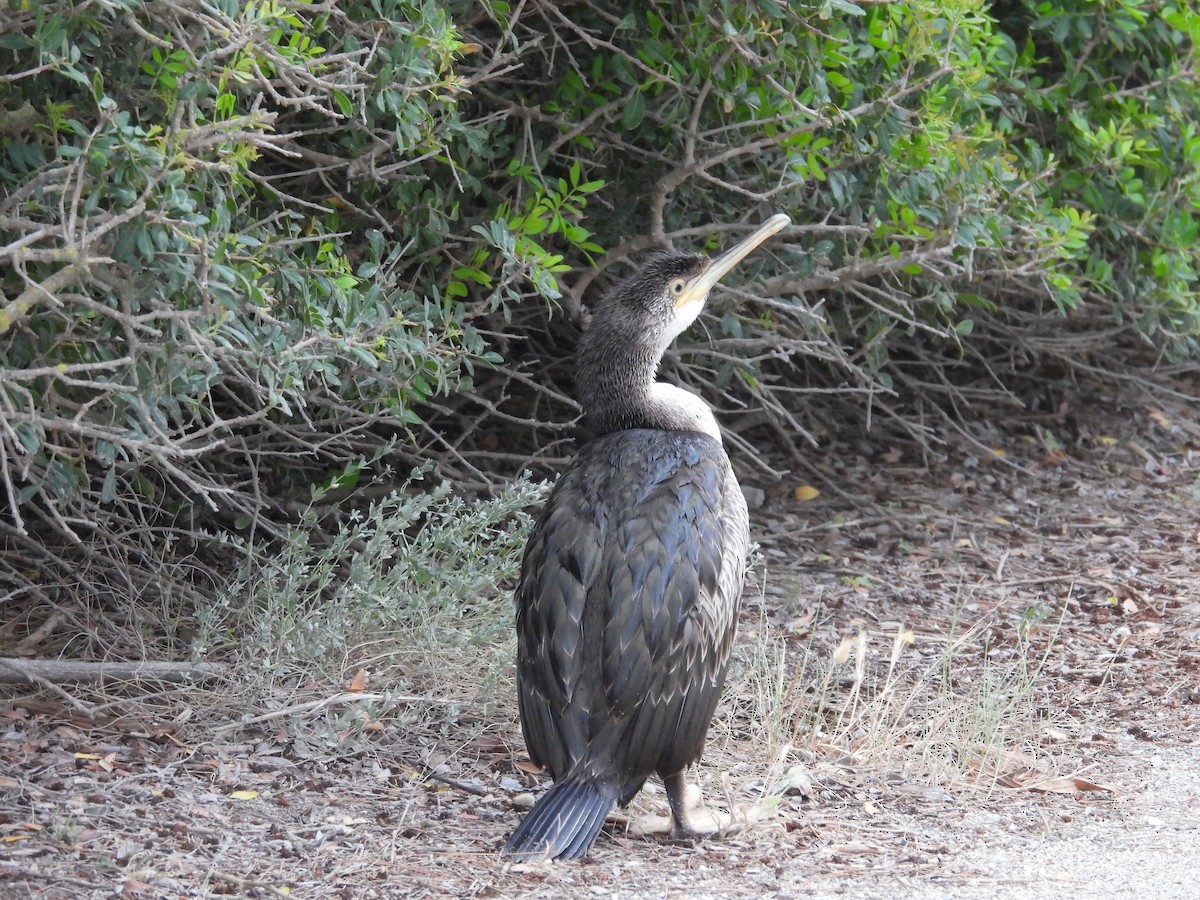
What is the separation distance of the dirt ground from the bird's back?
0.30 meters

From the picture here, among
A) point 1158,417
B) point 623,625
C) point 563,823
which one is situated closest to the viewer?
point 563,823

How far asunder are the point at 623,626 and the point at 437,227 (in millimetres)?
1859

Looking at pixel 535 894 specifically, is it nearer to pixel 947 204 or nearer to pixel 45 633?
pixel 45 633

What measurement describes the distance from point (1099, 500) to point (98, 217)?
5.63 metres

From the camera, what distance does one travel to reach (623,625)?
4.08 metres

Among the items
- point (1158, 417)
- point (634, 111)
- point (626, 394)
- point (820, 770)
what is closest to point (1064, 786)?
point (820, 770)

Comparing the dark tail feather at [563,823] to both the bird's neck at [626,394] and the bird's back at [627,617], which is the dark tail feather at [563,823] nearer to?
the bird's back at [627,617]

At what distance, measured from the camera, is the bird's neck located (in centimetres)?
476

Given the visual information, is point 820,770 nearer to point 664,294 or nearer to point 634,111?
point 664,294

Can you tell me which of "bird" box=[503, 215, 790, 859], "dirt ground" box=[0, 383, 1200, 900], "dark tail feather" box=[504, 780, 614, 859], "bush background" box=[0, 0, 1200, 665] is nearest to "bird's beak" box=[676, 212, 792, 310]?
"bush background" box=[0, 0, 1200, 665]

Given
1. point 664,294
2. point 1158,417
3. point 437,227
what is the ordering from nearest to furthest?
point 664,294, point 437,227, point 1158,417

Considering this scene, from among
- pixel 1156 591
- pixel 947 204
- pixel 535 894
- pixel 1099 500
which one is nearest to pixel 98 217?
pixel 535 894

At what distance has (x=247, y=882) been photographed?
3566 mm

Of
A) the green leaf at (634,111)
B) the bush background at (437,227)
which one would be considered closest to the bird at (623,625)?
the bush background at (437,227)
